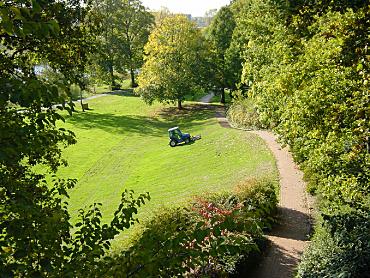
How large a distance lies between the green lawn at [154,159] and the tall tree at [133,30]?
16.2m

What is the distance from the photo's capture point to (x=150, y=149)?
3139 centimetres

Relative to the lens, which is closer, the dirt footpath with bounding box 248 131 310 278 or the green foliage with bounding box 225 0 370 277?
the green foliage with bounding box 225 0 370 277

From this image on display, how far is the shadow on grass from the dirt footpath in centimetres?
1801

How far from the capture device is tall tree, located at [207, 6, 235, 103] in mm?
45875

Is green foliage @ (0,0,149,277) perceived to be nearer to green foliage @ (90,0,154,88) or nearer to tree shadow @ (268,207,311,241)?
tree shadow @ (268,207,311,241)

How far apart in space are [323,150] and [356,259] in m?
3.58

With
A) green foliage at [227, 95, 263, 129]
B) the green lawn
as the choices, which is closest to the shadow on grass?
the green lawn

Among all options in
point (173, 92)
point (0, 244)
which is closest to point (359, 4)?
point (0, 244)

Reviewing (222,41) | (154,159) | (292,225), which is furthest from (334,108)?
(222,41)

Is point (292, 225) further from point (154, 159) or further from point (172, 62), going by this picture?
point (172, 62)

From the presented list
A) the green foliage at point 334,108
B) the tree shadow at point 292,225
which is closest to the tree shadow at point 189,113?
the tree shadow at point 292,225

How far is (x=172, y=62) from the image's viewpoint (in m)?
43.4

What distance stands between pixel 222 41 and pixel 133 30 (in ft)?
55.9

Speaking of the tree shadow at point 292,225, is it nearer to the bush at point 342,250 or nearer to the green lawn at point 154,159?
the green lawn at point 154,159
